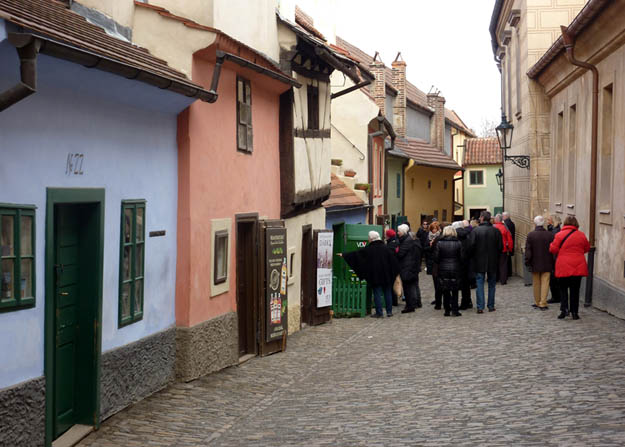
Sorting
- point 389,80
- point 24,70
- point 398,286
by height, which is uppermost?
point 389,80

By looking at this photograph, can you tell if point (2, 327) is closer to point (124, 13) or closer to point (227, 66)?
point (124, 13)

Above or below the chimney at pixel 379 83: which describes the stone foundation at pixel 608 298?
below

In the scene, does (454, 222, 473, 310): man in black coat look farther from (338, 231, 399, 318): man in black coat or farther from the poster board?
the poster board

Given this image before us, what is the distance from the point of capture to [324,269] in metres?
18.1

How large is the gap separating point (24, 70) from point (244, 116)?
7059 millimetres

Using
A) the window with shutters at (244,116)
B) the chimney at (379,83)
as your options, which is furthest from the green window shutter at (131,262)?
the chimney at (379,83)

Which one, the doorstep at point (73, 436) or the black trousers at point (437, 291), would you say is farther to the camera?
the black trousers at point (437, 291)

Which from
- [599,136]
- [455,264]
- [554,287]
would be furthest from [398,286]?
[599,136]

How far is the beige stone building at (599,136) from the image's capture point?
16.1m

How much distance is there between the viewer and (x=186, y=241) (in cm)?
1088

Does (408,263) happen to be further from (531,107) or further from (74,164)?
(74,164)

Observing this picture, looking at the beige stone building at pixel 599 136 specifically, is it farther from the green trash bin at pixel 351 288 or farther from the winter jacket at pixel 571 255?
the green trash bin at pixel 351 288

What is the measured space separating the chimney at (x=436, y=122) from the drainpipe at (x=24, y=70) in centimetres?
5138

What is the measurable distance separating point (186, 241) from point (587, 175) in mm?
11482
